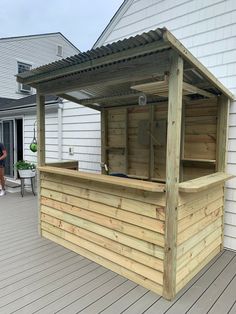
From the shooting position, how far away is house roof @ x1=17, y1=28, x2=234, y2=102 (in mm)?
2041

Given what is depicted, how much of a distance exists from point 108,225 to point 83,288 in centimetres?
68

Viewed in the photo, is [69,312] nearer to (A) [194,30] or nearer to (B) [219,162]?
(B) [219,162]

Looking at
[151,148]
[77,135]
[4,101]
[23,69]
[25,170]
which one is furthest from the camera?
[23,69]

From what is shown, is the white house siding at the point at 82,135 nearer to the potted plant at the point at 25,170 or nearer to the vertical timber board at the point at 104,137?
the vertical timber board at the point at 104,137

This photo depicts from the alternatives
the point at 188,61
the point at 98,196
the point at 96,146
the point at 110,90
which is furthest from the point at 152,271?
the point at 96,146

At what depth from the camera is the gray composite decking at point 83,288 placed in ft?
7.38

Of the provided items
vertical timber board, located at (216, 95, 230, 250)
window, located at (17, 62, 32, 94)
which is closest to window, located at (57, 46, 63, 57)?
window, located at (17, 62, 32, 94)

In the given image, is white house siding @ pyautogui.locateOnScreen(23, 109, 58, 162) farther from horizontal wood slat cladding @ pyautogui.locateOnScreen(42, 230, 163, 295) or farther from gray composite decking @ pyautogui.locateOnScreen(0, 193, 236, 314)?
gray composite decking @ pyautogui.locateOnScreen(0, 193, 236, 314)

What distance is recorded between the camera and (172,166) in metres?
2.25

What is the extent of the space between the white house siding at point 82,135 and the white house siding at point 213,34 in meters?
2.14

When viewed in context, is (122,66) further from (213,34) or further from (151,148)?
(151,148)

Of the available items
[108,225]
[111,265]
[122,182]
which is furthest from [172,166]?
[111,265]

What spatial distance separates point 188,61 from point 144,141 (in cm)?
214

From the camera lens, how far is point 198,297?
241cm
